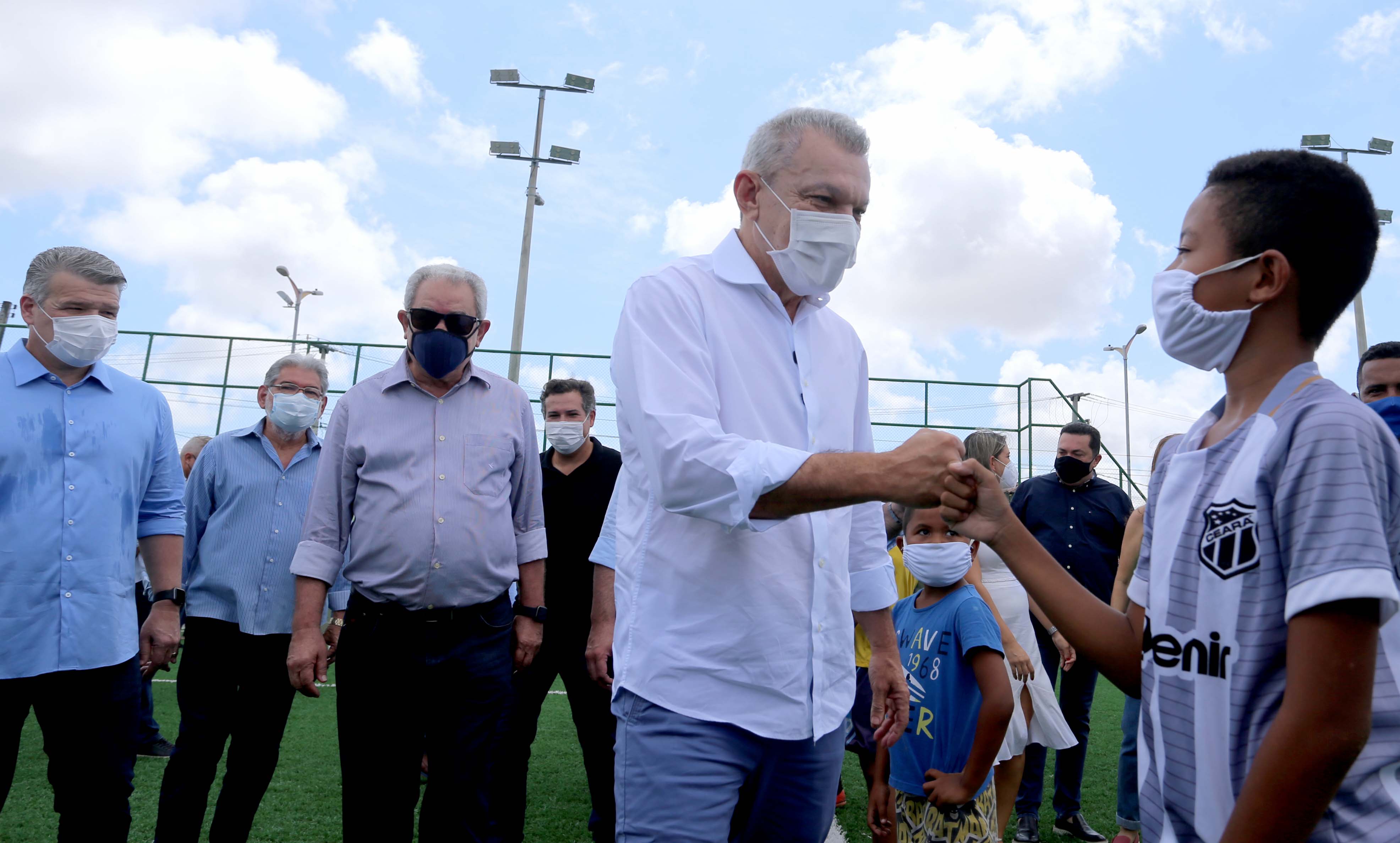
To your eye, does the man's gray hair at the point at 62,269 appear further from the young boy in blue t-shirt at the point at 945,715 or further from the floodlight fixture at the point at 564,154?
the floodlight fixture at the point at 564,154

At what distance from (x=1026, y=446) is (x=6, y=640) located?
16.7m

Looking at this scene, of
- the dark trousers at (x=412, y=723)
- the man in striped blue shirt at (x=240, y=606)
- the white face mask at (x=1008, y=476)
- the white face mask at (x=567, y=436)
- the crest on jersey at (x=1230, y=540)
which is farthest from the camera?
the white face mask at (x=1008, y=476)

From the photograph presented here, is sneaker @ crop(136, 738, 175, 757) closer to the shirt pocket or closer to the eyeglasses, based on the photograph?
the eyeglasses

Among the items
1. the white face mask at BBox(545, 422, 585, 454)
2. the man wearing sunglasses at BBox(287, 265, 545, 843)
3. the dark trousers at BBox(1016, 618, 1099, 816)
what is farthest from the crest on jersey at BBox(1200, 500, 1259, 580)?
the white face mask at BBox(545, 422, 585, 454)

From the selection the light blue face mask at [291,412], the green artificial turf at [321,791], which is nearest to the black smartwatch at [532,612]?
the green artificial turf at [321,791]

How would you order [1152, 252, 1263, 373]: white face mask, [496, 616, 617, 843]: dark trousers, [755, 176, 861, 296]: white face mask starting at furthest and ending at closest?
[496, 616, 617, 843]: dark trousers
[755, 176, 861, 296]: white face mask
[1152, 252, 1263, 373]: white face mask

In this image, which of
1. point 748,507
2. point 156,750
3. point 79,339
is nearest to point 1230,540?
→ point 748,507

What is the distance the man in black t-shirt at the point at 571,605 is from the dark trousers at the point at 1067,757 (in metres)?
2.13

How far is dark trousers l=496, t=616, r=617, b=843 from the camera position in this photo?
14.4ft

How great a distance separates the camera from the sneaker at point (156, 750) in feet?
20.2

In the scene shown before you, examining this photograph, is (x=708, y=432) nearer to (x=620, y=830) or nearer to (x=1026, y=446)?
(x=620, y=830)

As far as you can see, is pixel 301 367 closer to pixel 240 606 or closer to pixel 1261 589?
pixel 240 606

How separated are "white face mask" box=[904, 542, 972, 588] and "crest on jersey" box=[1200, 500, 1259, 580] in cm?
210

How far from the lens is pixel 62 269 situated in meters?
3.42
